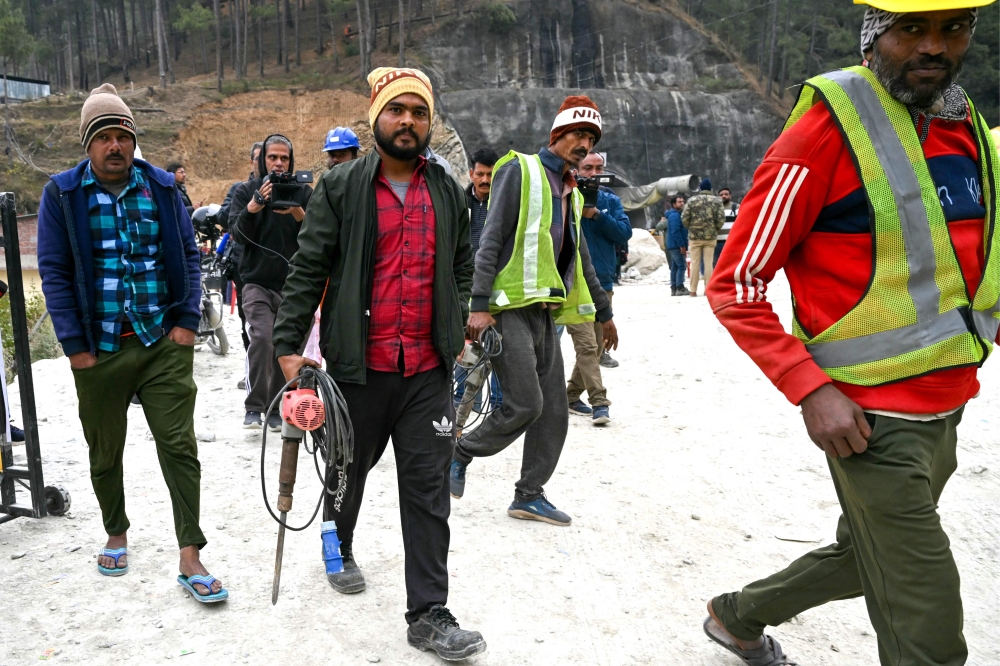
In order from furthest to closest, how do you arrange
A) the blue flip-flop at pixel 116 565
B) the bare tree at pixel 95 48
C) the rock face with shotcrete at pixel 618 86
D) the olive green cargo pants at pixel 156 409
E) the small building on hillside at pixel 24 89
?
the bare tree at pixel 95 48
the small building on hillside at pixel 24 89
the rock face with shotcrete at pixel 618 86
the blue flip-flop at pixel 116 565
the olive green cargo pants at pixel 156 409

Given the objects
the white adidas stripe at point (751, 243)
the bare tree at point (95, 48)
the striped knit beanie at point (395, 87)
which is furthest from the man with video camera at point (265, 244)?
the bare tree at point (95, 48)

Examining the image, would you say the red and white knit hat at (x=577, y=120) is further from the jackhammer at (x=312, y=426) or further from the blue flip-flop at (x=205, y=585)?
the blue flip-flop at (x=205, y=585)

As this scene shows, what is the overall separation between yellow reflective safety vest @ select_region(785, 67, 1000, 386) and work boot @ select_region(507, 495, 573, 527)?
9.40 feet

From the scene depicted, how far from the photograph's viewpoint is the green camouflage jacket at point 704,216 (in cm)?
1658

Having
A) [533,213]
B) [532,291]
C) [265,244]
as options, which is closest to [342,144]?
[265,244]

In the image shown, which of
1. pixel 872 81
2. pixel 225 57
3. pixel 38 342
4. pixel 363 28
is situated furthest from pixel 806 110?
pixel 225 57

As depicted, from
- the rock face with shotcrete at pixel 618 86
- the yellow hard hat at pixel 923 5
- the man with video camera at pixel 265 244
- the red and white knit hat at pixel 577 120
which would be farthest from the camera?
the rock face with shotcrete at pixel 618 86

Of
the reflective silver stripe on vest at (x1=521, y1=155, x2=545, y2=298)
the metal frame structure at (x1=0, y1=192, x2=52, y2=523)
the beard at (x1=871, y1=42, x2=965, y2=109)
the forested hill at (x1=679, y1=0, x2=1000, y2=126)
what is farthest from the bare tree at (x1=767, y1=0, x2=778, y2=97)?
the beard at (x1=871, y1=42, x2=965, y2=109)

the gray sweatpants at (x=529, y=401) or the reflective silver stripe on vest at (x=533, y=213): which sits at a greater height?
the reflective silver stripe on vest at (x=533, y=213)

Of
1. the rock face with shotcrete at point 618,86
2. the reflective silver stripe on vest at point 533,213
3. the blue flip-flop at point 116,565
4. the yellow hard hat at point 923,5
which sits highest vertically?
the rock face with shotcrete at point 618,86

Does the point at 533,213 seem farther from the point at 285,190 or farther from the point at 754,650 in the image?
the point at 754,650

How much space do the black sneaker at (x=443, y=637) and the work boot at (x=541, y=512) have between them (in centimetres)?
159

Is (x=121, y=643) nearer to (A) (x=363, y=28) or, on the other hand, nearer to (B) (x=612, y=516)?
(B) (x=612, y=516)

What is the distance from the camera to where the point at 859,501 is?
102 inches
